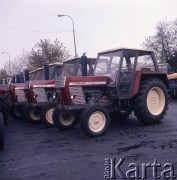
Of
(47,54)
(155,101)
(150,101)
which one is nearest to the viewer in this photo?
(150,101)

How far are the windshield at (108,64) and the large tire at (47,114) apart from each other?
191cm

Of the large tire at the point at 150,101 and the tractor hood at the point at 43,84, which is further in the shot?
the tractor hood at the point at 43,84

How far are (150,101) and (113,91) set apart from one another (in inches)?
51.1

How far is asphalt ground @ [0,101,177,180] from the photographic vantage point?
18.3 feet

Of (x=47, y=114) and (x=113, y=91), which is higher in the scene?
(x=113, y=91)

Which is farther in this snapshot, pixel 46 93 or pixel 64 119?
pixel 46 93

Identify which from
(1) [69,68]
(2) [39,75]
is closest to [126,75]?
(1) [69,68]

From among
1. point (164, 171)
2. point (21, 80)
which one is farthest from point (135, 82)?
point (21, 80)

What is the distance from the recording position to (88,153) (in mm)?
6895

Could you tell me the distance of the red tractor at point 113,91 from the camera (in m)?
8.86

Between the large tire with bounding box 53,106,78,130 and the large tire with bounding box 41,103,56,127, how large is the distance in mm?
986

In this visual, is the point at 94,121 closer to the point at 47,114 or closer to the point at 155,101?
the point at 155,101

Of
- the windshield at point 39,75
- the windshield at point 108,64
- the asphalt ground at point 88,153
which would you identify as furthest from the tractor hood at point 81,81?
the windshield at point 39,75

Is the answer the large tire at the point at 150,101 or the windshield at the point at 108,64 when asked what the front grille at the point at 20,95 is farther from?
the large tire at the point at 150,101
